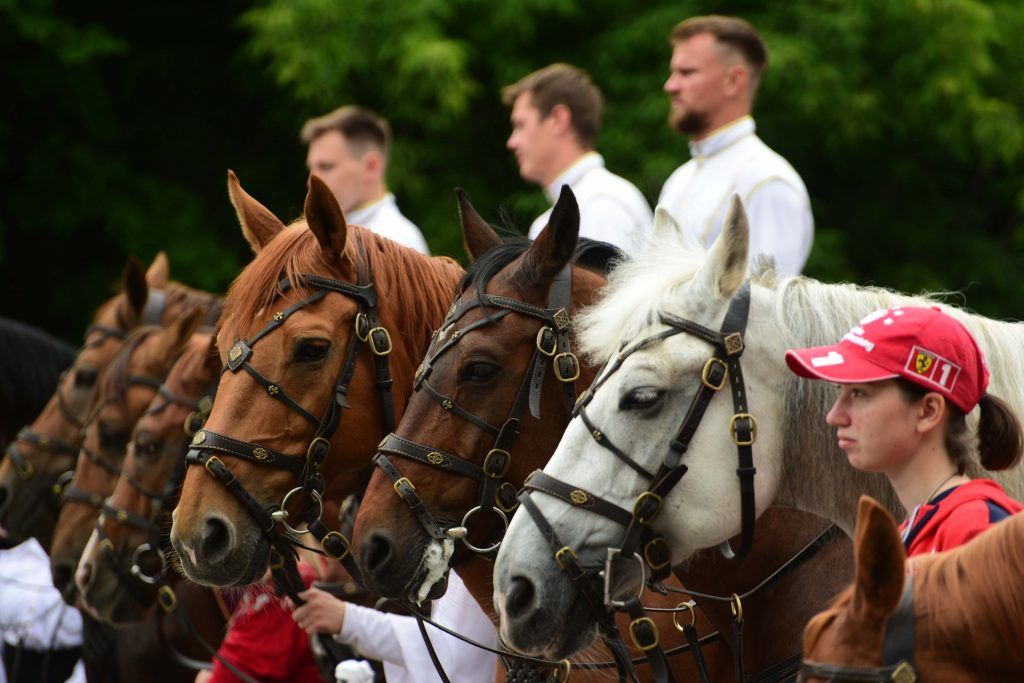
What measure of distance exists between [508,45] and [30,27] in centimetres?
439

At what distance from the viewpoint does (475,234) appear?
4.53 metres

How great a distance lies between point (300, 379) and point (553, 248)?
947 millimetres

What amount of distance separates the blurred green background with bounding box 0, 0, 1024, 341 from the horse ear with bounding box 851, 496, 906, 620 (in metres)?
7.23

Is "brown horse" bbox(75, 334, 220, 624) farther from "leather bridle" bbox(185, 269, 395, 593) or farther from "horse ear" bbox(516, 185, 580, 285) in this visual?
"horse ear" bbox(516, 185, 580, 285)

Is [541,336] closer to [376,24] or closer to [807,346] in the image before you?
[807,346]

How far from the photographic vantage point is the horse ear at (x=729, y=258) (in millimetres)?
3344

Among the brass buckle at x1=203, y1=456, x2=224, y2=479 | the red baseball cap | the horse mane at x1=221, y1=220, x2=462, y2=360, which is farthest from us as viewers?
the horse mane at x1=221, y1=220, x2=462, y2=360

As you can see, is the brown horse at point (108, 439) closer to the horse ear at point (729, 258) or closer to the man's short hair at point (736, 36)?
the man's short hair at point (736, 36)

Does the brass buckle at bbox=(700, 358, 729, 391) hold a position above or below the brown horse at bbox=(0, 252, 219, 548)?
above

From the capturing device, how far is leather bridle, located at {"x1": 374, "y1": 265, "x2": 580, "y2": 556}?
3.94 meters

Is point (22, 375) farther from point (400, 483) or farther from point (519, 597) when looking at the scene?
point (519, 597)

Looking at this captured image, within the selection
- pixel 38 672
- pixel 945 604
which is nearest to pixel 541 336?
pixel 945 604

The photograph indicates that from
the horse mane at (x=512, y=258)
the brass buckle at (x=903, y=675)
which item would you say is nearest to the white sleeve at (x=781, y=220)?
the horse mane at (x=512, y=258)

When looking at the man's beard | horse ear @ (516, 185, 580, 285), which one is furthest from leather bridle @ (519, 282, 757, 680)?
the man's beard
